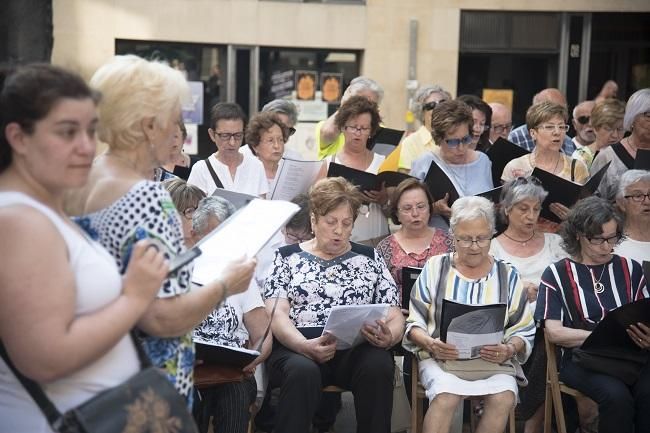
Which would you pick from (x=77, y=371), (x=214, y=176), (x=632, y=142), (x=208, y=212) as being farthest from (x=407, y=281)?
(x=77, y=371)

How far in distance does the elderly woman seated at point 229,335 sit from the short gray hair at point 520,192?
1.79 m

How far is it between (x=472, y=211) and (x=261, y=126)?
7.64 ft

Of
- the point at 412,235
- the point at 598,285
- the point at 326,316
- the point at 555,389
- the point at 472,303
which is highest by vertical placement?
the point at 412,235

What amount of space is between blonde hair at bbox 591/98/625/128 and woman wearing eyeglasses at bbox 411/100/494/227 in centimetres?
156

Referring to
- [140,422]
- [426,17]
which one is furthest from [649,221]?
[426,17]

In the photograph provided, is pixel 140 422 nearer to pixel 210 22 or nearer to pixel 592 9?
pixel 210 22

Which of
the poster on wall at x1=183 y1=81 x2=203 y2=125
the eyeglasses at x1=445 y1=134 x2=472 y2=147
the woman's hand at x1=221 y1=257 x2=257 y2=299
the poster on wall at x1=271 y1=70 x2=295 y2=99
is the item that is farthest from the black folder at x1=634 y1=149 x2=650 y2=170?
the poster on wall at x1=271 y1=70 x2=295 y2=99

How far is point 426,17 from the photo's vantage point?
49.6 ft

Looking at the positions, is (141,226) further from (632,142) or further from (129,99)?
(632,142)

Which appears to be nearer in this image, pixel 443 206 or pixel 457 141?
pixel 443 206

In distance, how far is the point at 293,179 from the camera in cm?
666

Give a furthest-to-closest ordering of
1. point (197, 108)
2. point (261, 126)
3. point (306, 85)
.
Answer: point (306, 85), point (197, 108), point (261, 126)

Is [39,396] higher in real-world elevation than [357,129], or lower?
lower

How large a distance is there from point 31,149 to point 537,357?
13.7 feet
